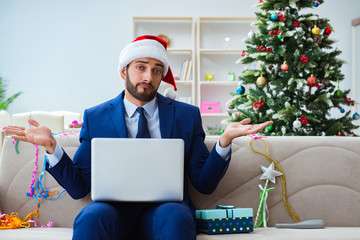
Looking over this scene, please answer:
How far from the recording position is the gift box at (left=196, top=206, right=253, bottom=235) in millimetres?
1647

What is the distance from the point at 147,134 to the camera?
1764 mm

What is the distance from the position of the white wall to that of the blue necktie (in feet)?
13.5

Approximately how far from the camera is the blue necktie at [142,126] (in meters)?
1.75

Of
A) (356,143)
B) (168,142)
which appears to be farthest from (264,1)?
(168,142)

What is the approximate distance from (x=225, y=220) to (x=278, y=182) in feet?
1.30

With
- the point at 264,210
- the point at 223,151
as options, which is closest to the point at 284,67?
the point at 264,210

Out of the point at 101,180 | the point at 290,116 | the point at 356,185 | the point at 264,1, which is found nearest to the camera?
the point at 101,180

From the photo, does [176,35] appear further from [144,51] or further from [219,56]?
[144,51]

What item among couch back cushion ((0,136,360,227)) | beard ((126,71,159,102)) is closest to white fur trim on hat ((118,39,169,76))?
beard ((126,71,159,102))

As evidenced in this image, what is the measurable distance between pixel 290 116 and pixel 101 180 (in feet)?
5.54

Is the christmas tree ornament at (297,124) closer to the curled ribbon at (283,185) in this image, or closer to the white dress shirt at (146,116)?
the curled ribbon at (283,185)

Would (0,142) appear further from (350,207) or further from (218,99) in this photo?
(218,99)

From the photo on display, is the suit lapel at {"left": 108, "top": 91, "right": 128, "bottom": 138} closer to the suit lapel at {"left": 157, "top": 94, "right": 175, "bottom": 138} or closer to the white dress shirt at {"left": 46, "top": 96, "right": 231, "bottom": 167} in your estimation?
the white dress shirt at {"left": 46, "top": 96, "right": 231, "bottom": 167}

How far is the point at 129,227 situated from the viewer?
158 cm
